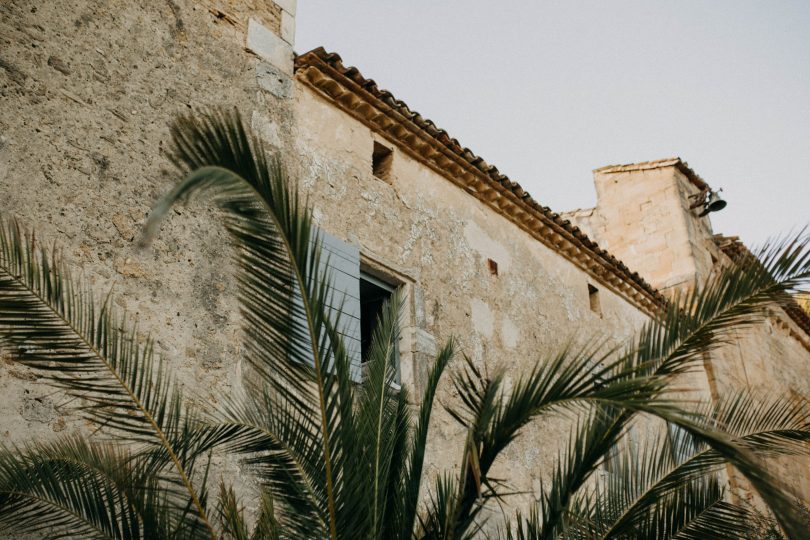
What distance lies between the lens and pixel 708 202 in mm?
13242

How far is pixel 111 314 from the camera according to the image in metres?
4.31

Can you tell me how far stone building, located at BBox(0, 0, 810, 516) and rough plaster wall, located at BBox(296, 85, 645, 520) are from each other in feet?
0.06

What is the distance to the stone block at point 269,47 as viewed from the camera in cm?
620

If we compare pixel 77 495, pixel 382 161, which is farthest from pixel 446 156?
pixel 77 495

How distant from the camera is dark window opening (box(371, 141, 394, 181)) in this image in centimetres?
706

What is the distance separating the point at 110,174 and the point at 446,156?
3.44m

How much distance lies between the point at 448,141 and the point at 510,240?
135 cm

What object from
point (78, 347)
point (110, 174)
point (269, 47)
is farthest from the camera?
point (269, 47)

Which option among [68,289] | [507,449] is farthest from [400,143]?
[68,289]

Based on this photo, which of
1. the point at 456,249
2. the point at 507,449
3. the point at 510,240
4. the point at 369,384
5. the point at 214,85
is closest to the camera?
the point at 369,384

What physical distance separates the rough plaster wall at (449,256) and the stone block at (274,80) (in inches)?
5.6

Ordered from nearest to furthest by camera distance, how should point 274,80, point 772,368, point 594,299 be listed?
point 274,80
point 594,299
point 772,368

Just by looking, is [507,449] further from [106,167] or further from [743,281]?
[106,167]

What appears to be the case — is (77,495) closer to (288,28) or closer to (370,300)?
(370,300)
